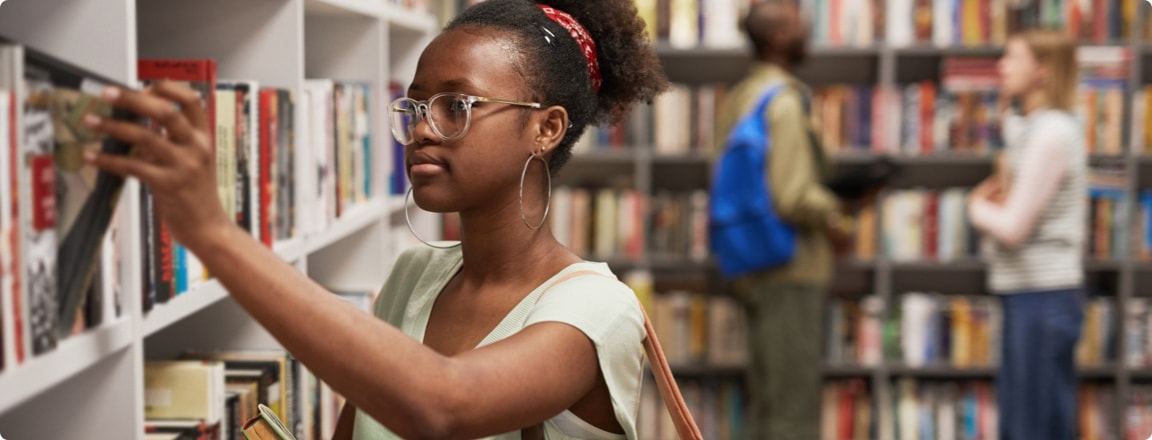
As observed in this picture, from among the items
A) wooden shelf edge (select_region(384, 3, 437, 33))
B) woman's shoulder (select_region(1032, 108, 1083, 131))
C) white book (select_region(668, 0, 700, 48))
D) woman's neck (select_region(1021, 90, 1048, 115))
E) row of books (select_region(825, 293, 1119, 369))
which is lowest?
row of books (select_region(825, 293, 1119, 369))

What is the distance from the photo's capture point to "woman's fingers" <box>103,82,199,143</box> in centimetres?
84

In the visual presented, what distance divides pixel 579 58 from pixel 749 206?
2081mm

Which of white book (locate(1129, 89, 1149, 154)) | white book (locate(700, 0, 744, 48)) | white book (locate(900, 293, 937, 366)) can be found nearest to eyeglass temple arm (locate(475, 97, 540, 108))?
white book (locate(700, 0, 744, 48))

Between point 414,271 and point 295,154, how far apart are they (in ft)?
1.38

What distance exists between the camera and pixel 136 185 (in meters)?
1.12

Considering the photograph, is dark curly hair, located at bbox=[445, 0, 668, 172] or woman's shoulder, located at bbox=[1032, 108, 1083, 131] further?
woman's shoulder, located at bbox=[1032, 108, 1083, 131]

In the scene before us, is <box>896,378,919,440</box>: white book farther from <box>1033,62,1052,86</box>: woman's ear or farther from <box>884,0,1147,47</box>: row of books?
<box>1033,62,1052,86</box>: woman's ear

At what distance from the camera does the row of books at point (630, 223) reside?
413 centimetres

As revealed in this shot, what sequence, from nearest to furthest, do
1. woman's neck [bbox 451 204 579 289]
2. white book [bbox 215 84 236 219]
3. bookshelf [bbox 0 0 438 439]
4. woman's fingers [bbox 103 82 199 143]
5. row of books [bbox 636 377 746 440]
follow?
woman's fingers [bbox 103 82 199 143] → bookshelf [bbox 0 0 438 439] → woman's neck [bbox 451 204 579 289] → white book [bbox 215 84 236 219] → row of books [bbox 636 377 746 440]

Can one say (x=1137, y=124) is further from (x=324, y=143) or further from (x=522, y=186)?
(x=522, y=186)

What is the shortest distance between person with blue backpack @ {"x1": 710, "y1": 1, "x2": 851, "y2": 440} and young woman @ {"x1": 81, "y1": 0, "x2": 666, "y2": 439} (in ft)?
6.06

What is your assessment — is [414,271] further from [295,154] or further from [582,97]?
[295,154]

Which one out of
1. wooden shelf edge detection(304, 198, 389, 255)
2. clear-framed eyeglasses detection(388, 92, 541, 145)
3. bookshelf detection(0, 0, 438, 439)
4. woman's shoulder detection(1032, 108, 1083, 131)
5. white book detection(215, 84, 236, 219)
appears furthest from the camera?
woman's shoulder detection(1032, 108, 1083, 131)

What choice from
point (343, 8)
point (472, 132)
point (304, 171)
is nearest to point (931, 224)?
point (343, 8)
